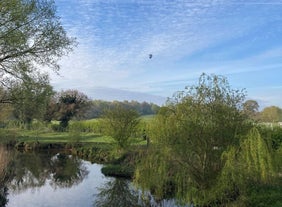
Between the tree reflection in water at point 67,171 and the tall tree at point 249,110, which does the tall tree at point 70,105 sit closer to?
the tree reflection in water at point 67,171

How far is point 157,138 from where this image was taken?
12828 millimetres

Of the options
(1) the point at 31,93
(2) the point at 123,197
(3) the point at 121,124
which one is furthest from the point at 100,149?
(1) the point at 31,93

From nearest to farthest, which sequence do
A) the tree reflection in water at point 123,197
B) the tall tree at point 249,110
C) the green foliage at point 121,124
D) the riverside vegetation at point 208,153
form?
the riverside vegetation at point 208,153 → the tall tree at point 249,110 → the tree reflection in water at point 123,197 → the green foliage at point 121,124

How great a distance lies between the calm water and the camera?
15.0 meters

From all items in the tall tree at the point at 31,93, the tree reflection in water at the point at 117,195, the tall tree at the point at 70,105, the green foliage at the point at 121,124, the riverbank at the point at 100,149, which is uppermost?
the tall tree at the point at 70,105

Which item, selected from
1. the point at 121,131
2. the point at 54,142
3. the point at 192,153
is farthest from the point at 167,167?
the point at 54,142

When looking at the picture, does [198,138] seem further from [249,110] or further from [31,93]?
[31,93]

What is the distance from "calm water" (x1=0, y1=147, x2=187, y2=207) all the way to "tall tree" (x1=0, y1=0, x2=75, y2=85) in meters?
5.08

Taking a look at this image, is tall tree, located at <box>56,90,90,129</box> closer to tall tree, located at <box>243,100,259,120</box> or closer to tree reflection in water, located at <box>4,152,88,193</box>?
tree reflection in water, located at <box>4,152,88,193</box>

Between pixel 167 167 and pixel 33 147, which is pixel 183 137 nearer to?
pixel 167 167

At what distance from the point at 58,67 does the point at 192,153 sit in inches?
297

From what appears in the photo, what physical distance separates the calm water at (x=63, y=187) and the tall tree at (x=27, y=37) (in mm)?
5076

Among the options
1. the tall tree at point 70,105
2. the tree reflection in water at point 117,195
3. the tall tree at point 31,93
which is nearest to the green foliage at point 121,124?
the tree reflection in water at point 117,195

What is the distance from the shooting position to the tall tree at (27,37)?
13.4m
